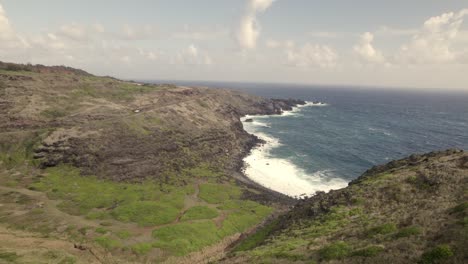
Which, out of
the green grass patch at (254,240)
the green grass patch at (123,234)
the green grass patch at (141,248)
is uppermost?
the green grass patch at (254,240)

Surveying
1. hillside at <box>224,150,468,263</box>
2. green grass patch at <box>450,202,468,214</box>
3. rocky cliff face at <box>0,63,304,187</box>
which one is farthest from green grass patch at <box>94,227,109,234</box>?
green grass patch at <box>450,202,468,214</box>

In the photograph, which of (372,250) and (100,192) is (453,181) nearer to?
(372,250)

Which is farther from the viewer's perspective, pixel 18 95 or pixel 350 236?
pixel 18 95

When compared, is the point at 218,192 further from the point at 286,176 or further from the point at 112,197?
the point at 286,176

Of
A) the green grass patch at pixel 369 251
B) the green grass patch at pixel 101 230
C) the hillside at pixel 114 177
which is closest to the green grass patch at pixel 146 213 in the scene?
the hillside at pixel 114 177

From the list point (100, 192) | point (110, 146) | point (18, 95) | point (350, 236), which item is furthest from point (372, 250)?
point (18, 95)

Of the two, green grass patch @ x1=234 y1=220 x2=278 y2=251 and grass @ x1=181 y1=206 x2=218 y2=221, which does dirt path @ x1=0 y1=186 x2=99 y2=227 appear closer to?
grass @ x1=181 y1=206 x2=218 y2=221

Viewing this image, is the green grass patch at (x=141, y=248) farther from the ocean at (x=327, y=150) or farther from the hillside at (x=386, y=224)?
the ocean at (x=327, y=150)
